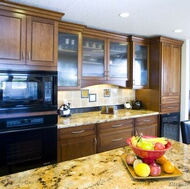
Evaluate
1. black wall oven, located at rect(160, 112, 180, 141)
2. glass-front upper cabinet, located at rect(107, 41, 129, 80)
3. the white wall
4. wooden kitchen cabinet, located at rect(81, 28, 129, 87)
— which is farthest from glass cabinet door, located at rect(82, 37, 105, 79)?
the white wall

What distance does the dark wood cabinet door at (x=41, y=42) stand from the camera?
2.09 meters

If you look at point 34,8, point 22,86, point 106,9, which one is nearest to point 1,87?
point 22,86

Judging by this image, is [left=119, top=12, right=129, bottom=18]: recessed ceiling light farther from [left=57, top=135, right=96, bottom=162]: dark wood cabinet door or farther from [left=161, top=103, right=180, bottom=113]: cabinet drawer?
[left=161, top=103, right=180, bottom=113]: cabinet drawer

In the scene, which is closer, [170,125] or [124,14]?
[124,14]

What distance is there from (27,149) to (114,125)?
1.32 metres

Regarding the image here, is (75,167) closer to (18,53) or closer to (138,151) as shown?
(138,151)

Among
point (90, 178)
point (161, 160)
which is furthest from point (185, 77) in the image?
point (90, 178)

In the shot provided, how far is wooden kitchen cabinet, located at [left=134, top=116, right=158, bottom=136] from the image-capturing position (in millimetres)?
3136

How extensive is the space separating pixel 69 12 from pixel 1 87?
1236mm

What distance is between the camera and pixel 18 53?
2.03 meters

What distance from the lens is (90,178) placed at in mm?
1023

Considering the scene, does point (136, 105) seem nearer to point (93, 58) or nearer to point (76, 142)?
point (93, 58)

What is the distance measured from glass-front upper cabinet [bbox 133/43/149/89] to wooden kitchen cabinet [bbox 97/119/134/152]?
827mm

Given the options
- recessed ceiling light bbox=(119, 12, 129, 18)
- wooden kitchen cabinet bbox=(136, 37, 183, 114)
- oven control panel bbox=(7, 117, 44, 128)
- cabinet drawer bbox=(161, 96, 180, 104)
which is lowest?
oven control panel bbox=(7, 117, 44, 128)
